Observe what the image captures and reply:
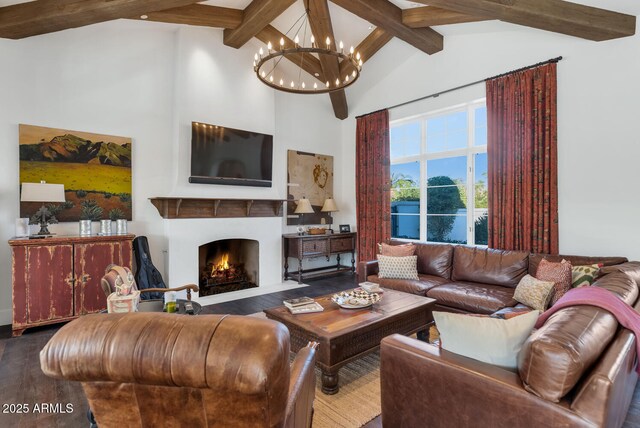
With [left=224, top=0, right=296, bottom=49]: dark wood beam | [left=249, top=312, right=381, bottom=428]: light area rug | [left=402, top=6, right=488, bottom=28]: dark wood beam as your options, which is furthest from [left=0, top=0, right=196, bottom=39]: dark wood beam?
[left=249, top=312, right=381, bottom=428]: light area rug

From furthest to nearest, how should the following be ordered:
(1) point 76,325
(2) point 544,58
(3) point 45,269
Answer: (2) point 544,58, (3) point 45,269, (1) point 76,325

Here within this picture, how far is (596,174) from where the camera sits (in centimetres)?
363

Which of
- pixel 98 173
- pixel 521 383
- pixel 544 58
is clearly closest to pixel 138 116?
pixel 98 173

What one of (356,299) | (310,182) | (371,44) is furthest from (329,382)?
(371,44)

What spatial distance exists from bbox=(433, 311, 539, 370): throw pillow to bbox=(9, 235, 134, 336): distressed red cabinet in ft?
12.5

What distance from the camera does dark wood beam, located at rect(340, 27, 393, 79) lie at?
5027mm

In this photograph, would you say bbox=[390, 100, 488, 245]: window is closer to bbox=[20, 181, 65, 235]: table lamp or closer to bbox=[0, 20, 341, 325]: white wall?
bbox=[0, 20, 341, 325]: white wall

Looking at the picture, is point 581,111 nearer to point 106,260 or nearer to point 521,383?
point 521,383

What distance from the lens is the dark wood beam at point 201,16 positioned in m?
4.07

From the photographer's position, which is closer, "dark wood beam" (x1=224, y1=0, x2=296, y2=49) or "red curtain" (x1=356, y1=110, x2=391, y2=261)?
"dark wood beam" (x1=224, y1=0, x2=296, y2=49)

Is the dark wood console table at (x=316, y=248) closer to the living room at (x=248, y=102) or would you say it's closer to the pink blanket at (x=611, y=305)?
the living room at (x=248, y=102)

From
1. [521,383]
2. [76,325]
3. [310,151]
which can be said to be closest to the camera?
[76,325]

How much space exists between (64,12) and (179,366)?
13.1 ft

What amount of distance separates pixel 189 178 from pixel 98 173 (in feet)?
3.55
